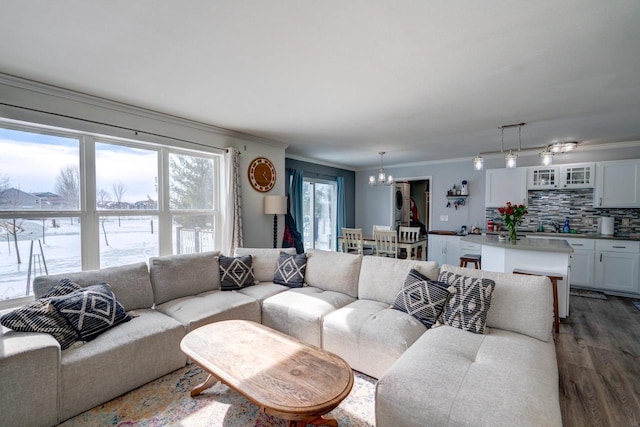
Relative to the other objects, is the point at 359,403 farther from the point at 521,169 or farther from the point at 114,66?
the point at 521,169

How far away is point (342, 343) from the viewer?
2346 millimetres

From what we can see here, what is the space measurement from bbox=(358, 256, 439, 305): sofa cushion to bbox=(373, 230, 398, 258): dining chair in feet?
6.06

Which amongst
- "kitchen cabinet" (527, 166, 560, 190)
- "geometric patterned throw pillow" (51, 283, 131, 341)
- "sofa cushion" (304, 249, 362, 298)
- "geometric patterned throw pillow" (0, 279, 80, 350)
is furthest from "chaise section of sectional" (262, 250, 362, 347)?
"kitchen cabinet" (527, 166, 560, 190)

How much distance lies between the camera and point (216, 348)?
1.88m

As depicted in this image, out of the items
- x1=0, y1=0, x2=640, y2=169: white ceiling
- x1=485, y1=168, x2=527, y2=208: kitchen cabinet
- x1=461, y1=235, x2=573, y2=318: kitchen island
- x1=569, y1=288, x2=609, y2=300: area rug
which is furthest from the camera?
x1=485, y1=168, x2=527, y2=208: kitchen cabinet

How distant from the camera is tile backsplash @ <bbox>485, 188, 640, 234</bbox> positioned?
464 cm

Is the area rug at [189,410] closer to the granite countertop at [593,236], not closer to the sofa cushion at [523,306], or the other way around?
the sofa cushion at [523,306]

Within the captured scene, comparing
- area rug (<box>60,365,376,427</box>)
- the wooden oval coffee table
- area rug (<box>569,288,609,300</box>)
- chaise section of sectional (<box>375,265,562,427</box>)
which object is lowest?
area rug (<box>569,288,609,300</box>)

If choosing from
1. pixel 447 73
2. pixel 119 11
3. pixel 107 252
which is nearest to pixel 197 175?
pixel 107 252

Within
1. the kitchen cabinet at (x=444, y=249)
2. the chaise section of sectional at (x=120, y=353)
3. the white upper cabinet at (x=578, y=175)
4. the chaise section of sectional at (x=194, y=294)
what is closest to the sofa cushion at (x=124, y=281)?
the chaise section of sectional at (x=120, y=353)

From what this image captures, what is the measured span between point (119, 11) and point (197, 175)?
244 cm

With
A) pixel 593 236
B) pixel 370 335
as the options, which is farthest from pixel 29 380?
pixel 593 236

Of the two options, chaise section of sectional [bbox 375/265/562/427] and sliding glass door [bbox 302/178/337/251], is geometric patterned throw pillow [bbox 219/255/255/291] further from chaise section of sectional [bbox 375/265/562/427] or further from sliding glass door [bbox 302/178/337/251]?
sliding glass door [bbox 302/178/337/251]

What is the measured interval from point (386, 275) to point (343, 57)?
1949 millimetres
